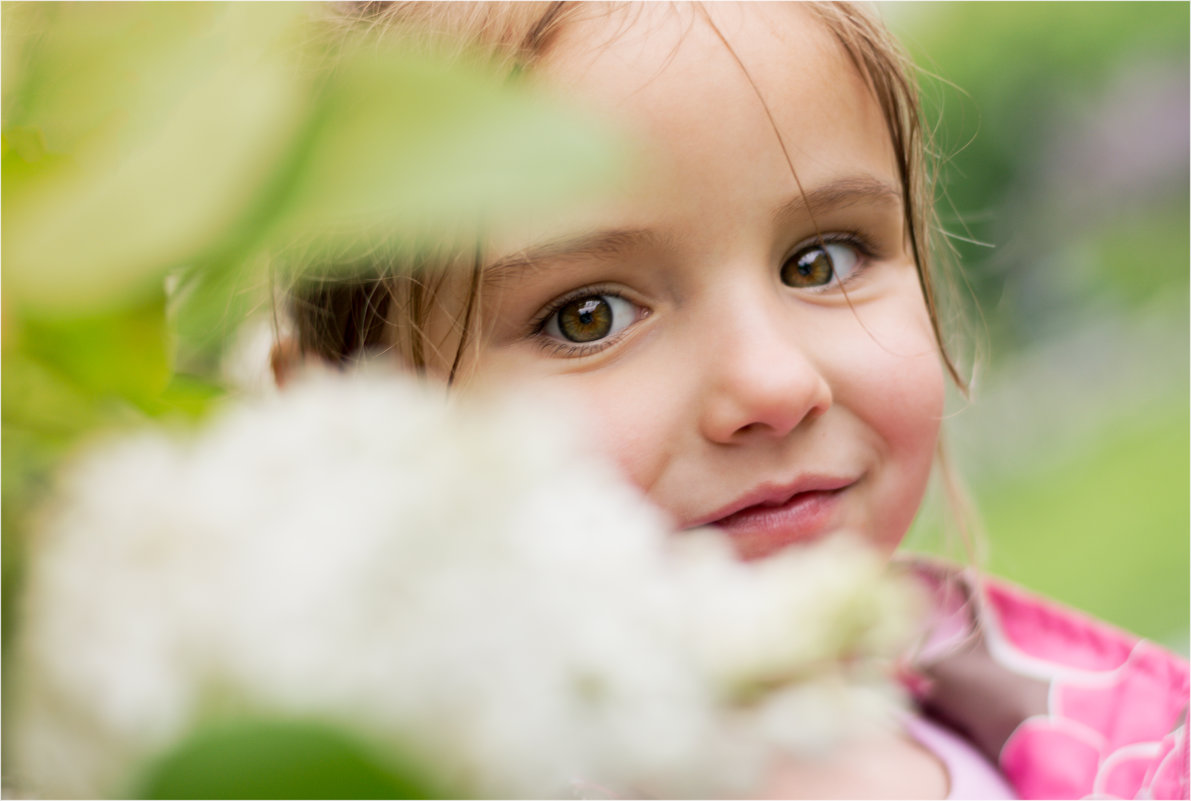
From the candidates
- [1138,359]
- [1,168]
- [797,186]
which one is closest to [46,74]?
[1,168]

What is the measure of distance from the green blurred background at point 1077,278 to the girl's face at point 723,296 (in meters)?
1.33

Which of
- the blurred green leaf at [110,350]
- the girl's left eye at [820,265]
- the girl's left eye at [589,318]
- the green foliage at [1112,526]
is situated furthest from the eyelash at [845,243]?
the green foliage at [1112,526]

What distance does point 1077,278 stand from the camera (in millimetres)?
2582

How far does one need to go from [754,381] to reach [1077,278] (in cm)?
238

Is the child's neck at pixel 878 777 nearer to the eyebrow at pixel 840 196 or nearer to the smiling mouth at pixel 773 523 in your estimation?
the smiling mouth at pixel 773 523

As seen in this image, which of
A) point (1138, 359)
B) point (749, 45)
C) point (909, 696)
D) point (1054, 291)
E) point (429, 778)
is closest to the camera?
point (429, 778)

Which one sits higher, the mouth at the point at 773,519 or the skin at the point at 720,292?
the skin at the point at 720,292

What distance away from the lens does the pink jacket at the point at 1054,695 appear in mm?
745

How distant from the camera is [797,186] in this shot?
23.1 inches

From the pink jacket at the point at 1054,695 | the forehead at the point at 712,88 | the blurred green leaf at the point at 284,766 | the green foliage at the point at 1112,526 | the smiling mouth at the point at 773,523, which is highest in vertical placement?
the forehead at the point at 712,88

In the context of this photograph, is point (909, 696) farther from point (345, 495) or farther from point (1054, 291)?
point (1054, 291)

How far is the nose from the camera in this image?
0.54 meters

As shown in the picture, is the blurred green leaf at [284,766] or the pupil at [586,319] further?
the pupil at [586,319]

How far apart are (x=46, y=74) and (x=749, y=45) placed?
1.56ft
